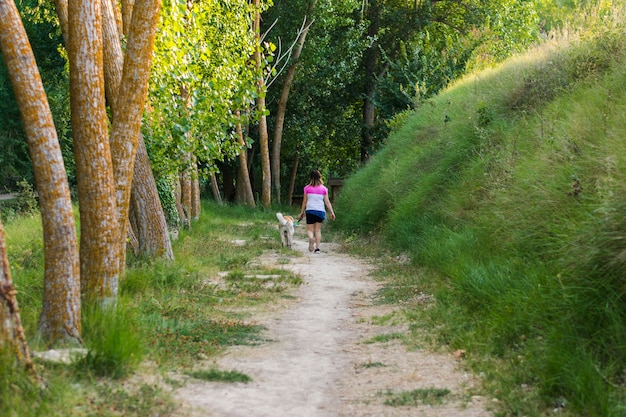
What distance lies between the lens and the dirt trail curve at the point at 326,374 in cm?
622

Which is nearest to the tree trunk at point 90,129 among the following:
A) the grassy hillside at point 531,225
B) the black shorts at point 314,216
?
A: the grassy hillside at point 531,225

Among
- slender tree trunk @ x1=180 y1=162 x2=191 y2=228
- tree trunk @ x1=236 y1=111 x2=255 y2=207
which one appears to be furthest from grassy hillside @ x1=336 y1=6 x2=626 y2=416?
tree trunk @ x1=236 y1=111 x2=255 y2=207

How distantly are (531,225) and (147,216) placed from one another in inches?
244

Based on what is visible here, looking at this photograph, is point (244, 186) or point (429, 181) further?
point (244, 186)

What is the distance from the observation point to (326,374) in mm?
7398

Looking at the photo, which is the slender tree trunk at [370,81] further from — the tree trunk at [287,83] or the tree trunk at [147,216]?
the tree trunk at [147,216]

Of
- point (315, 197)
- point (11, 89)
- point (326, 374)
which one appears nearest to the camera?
point (326, 374)

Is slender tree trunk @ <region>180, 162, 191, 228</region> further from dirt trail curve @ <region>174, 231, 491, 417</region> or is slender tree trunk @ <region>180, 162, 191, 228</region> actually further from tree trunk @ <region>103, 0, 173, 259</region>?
dirt trail curve @ <region>174, 231, 491, 417</region>

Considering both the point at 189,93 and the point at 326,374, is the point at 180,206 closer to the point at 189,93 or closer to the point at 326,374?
the point at 189,93

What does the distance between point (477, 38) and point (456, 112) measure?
12.2m

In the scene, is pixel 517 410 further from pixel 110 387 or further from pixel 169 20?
pixel 169 20

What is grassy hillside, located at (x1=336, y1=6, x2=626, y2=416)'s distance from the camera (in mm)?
6305

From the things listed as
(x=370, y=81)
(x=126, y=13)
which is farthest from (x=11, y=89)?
(x=126, y=13)

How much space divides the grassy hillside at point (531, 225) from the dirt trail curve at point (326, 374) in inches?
17.0
